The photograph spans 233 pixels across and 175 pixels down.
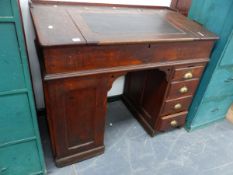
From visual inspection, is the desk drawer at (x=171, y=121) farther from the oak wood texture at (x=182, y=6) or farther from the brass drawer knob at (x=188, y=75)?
the oak wood texture at (x=182, y=6)

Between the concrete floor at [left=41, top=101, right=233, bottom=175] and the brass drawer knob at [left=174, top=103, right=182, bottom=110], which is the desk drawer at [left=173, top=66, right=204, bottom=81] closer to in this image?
the brass drawer knob at [left=174, top=103, right=182, bottom=110]

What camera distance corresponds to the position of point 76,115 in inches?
47.9

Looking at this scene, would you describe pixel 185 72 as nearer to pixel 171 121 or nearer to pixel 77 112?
pixel 171 121

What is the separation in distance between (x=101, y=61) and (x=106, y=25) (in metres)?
0.27

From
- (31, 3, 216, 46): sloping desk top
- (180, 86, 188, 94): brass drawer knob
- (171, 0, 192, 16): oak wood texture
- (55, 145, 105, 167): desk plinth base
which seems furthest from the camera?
(171, 0, 192, 16): oak wood texture

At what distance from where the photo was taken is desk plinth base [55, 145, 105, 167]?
1.38 metres

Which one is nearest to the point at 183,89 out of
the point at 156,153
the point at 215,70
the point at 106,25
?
the point at 215,70

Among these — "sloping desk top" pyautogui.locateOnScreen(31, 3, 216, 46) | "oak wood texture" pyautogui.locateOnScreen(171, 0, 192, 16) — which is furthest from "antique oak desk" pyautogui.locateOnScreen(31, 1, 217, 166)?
"oak wood texture" pyautogui.locateOnScreen(171, 0, 192, 16)

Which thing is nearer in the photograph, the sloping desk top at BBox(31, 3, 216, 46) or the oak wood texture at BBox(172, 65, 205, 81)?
the sloping desk top at BBox(31, 3, 216, 46)

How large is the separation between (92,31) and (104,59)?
0.17 metres

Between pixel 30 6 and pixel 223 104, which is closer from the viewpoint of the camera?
pixel 30 6

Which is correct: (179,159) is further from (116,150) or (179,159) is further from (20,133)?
(20,133)

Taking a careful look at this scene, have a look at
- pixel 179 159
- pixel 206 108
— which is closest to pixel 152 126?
pixel 179 159

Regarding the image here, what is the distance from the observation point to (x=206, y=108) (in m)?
1.75
